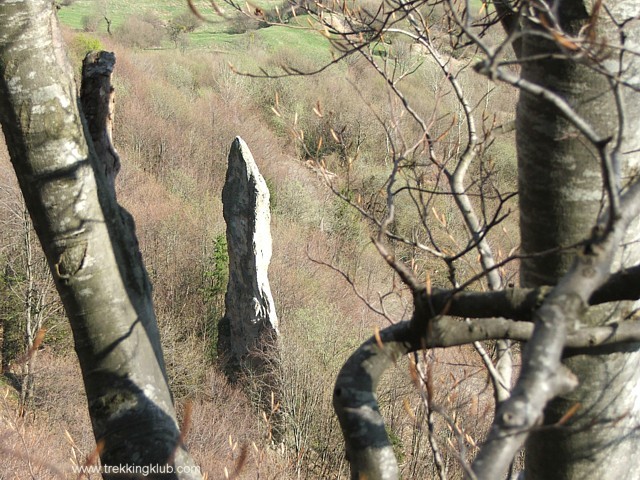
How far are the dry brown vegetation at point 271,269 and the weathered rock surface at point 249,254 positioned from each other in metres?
0.49

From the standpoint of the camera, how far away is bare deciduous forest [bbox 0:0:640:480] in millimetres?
1346

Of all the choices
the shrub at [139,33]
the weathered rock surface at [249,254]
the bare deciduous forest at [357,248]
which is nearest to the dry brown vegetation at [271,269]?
the bare deciduous forest at [357,248]

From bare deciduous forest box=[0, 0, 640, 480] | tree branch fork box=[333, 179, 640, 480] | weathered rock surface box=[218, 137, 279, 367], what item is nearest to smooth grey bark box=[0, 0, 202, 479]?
bare deciduous forest box=[0, 0, 640, 480]

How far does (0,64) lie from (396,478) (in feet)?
3.84

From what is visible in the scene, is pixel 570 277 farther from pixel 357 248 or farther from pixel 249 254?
pixel 357 248

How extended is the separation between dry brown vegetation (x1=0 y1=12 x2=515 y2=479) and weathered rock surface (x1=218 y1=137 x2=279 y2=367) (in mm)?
494

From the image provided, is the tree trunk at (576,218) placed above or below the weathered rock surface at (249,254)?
above

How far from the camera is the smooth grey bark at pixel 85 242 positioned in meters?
1.49

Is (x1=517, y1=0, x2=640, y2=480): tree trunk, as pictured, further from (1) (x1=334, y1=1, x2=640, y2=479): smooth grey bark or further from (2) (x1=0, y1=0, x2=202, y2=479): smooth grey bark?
(2) (x1=0, y1=0, x2=202, y2=479): smooth grey bark

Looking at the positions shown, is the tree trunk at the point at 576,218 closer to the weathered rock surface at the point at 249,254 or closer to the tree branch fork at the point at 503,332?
the tree branch fork at the point at 503,332

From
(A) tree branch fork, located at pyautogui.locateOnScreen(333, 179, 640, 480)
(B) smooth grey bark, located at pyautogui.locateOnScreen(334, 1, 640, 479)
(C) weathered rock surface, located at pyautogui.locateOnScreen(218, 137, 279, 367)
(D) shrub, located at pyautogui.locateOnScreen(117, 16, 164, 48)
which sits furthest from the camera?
(D) shrub, located at pyautogui.locateOnScreen(117, 16, 164, 48)

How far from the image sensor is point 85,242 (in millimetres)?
1594

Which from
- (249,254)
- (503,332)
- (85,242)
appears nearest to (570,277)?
(503,332)

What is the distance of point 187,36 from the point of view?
98.4 ft
